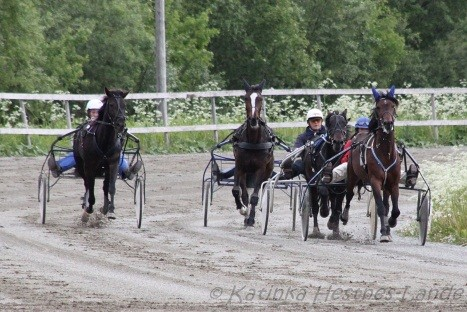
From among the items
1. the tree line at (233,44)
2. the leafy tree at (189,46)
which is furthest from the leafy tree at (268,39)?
the leafy tree at (189,46)

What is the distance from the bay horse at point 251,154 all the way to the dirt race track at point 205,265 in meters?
0.41

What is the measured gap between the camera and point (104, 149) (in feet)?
56.1

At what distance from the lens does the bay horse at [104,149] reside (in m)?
17.0

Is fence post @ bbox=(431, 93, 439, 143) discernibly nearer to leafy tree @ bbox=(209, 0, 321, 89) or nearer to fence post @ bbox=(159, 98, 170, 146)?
fence post @ bbox=(159, 98, 170, 146)

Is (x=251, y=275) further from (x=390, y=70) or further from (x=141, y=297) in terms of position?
(x=390, y=70)

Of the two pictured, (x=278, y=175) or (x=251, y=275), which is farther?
(x=278, y=175)

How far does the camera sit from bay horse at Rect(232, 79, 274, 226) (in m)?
17.4

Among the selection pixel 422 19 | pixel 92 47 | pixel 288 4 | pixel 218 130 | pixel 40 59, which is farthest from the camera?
pixel 422 19

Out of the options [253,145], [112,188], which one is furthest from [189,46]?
[112,188]

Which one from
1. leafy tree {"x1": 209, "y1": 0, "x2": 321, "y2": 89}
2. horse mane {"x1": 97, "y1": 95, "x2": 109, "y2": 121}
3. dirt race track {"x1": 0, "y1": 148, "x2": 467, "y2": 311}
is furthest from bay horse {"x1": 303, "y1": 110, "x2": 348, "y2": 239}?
leafy tree {"x1": 209, "y1": 0, "x2": 321, "y2": 89}

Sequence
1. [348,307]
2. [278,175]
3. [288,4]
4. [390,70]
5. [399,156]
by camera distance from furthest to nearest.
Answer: [390,70] → [288,4] → [278,175] → [399,156] → [348,307]

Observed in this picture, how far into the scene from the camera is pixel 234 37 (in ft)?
149

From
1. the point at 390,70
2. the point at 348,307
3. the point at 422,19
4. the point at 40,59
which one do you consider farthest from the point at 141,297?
the point at 422,19

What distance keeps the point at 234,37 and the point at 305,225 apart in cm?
2988
